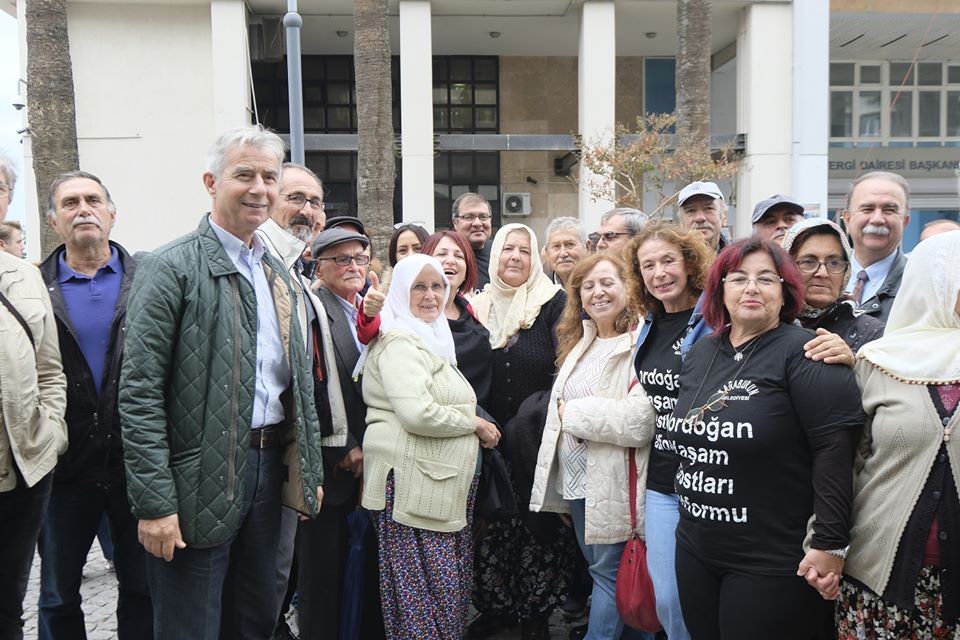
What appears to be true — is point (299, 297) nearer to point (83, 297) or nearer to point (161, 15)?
point (83, 297)

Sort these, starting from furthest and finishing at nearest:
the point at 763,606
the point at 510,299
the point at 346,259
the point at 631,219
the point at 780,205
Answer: the point at 631,219, the point at 510,299, the point at 780,205, the point at 346,259, the point at 763,606

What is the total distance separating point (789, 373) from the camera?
2721 millimetres

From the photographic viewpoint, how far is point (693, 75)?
14000 mm

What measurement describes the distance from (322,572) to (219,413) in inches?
59.2

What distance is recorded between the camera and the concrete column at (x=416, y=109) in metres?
16.8

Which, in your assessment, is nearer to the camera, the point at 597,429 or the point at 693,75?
the point at 597,429

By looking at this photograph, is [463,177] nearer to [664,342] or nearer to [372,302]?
[372,302]

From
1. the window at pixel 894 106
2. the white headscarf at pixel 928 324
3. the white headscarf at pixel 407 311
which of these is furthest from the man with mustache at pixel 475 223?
the window at pixel 894 106

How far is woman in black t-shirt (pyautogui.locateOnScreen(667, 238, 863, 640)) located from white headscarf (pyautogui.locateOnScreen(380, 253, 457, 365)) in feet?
4.78

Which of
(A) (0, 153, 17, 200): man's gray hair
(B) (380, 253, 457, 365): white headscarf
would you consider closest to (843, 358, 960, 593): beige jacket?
(B) (380, 253, 457, 365): white headscarf

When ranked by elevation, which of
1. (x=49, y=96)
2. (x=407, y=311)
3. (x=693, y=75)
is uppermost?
(x=693, y=75)

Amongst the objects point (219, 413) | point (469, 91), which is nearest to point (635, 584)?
point (219, 413)

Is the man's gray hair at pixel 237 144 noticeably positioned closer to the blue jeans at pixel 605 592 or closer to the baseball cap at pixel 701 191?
the blue jeans at pixel 605 592

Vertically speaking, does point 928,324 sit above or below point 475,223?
below
